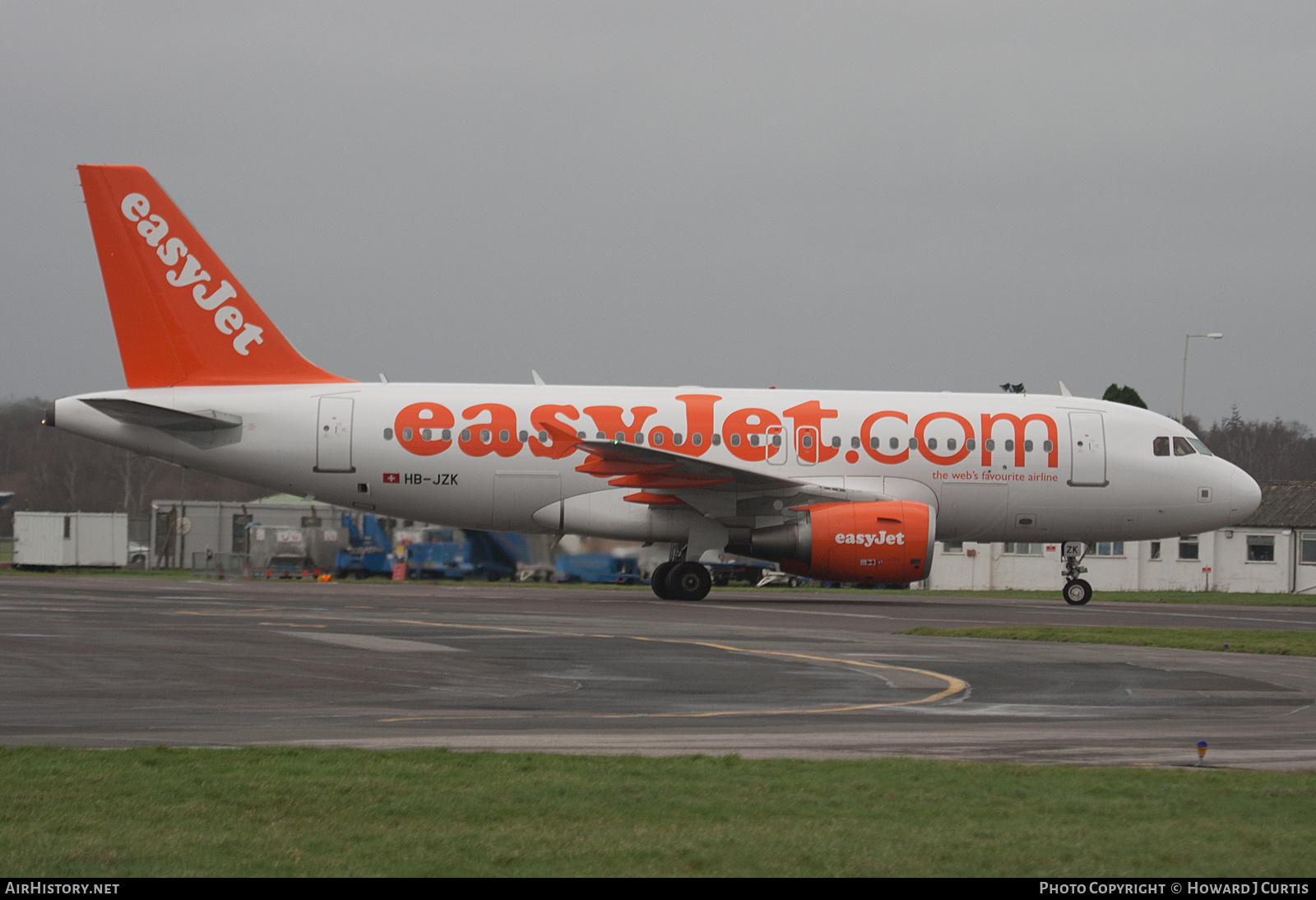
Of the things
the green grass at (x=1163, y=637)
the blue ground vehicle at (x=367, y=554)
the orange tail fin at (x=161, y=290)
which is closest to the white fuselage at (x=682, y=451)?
the orange tail fin at (x=161, y=290)

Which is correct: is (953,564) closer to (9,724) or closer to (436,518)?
(436,518)

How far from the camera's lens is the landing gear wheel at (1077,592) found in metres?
27.8

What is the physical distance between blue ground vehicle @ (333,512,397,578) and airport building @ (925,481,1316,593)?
66.6 ft

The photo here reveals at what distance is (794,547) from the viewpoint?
24.9m

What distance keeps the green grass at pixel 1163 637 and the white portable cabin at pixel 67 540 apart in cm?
3582

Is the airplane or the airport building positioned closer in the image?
the airplane

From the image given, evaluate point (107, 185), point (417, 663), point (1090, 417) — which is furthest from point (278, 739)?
point (1090, 417)

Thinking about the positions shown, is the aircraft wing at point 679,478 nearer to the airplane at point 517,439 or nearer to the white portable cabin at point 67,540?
the airplane at point 517,439

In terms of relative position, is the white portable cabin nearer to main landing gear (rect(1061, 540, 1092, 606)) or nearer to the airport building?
the airport building

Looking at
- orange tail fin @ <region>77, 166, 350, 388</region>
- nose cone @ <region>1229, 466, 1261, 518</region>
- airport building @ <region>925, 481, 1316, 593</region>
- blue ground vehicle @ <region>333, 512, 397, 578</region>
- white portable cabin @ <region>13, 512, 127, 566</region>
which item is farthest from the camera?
airport building @ <region>925, 481, 1316, 593</region>

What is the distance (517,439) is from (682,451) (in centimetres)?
327

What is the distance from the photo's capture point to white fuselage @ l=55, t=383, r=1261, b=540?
26.0 metres

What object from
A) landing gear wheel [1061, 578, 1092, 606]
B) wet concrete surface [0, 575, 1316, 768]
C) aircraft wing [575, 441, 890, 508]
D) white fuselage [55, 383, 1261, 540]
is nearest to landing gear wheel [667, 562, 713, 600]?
white fuselage [55, 383, 1261, 540]

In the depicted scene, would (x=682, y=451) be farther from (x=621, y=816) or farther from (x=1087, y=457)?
(x=621, y=816)
